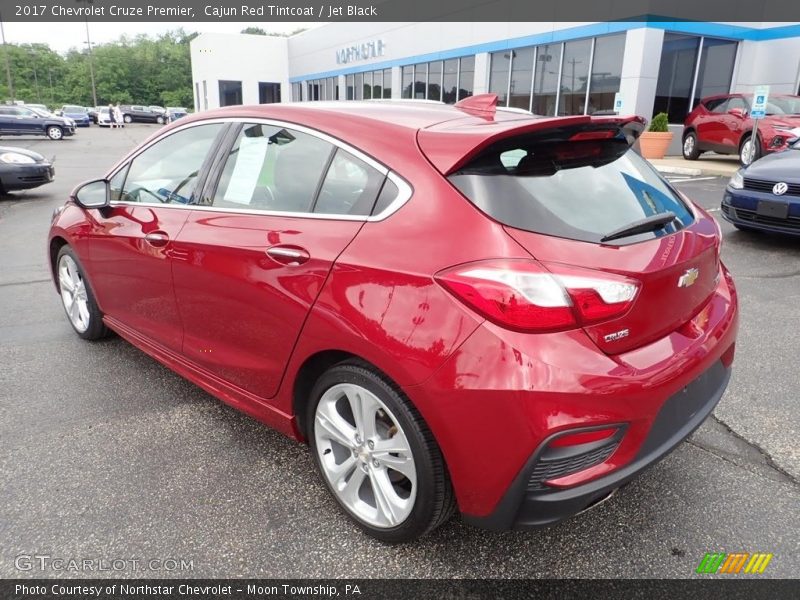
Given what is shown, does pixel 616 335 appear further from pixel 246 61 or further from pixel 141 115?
pixel 141 115

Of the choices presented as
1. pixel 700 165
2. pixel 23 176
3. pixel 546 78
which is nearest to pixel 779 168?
pixel 700 165

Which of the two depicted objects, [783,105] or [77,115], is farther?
[77,115]

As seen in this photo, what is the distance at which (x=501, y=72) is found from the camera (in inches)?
842

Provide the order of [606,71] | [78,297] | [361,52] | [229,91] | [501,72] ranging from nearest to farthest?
[78,297], [606,71], [501,72], [361,52], [229,91]

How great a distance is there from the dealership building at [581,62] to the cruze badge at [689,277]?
13.1m

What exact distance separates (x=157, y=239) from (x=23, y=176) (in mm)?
9683

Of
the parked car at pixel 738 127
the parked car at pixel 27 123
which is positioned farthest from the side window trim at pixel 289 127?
the parked car at pixel 27 123

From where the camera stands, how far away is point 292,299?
89.0 inches

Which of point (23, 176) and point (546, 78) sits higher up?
point (546, 78)

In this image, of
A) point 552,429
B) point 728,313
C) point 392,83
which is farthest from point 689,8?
point 552,429

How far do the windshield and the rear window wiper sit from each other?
13842mm

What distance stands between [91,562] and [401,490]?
3.78 feet

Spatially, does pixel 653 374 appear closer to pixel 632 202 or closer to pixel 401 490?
pixel 632 202

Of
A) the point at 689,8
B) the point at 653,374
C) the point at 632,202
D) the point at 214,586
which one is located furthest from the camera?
the point at 689,8
